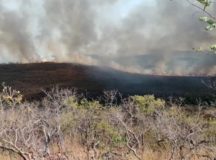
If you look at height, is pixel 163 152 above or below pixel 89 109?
below

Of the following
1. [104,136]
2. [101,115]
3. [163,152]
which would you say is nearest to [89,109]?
[101,115]

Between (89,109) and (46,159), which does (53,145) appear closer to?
(89,109)

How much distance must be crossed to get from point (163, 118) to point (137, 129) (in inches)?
254

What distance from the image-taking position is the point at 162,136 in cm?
5125

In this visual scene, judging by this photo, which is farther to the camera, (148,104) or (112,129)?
(148,104)

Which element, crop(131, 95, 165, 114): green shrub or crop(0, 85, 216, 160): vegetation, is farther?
crop(131, 95, 165, 114): green shrub

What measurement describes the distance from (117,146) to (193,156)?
562 centimetres

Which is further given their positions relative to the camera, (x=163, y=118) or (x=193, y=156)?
(x=163, y=118)

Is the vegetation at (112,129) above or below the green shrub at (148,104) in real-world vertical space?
below

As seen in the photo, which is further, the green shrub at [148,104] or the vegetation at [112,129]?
the green shrub at [148,104]

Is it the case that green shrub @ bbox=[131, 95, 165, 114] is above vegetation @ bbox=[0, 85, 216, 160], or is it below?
above

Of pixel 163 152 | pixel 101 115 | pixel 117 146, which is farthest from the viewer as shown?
pixel 101 115

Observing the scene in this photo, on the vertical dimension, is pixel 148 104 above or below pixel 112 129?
above

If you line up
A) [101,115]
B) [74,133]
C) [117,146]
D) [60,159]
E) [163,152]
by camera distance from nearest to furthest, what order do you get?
[60,159]
[117,146]
[163,152]
[74,133]
[101,115]
